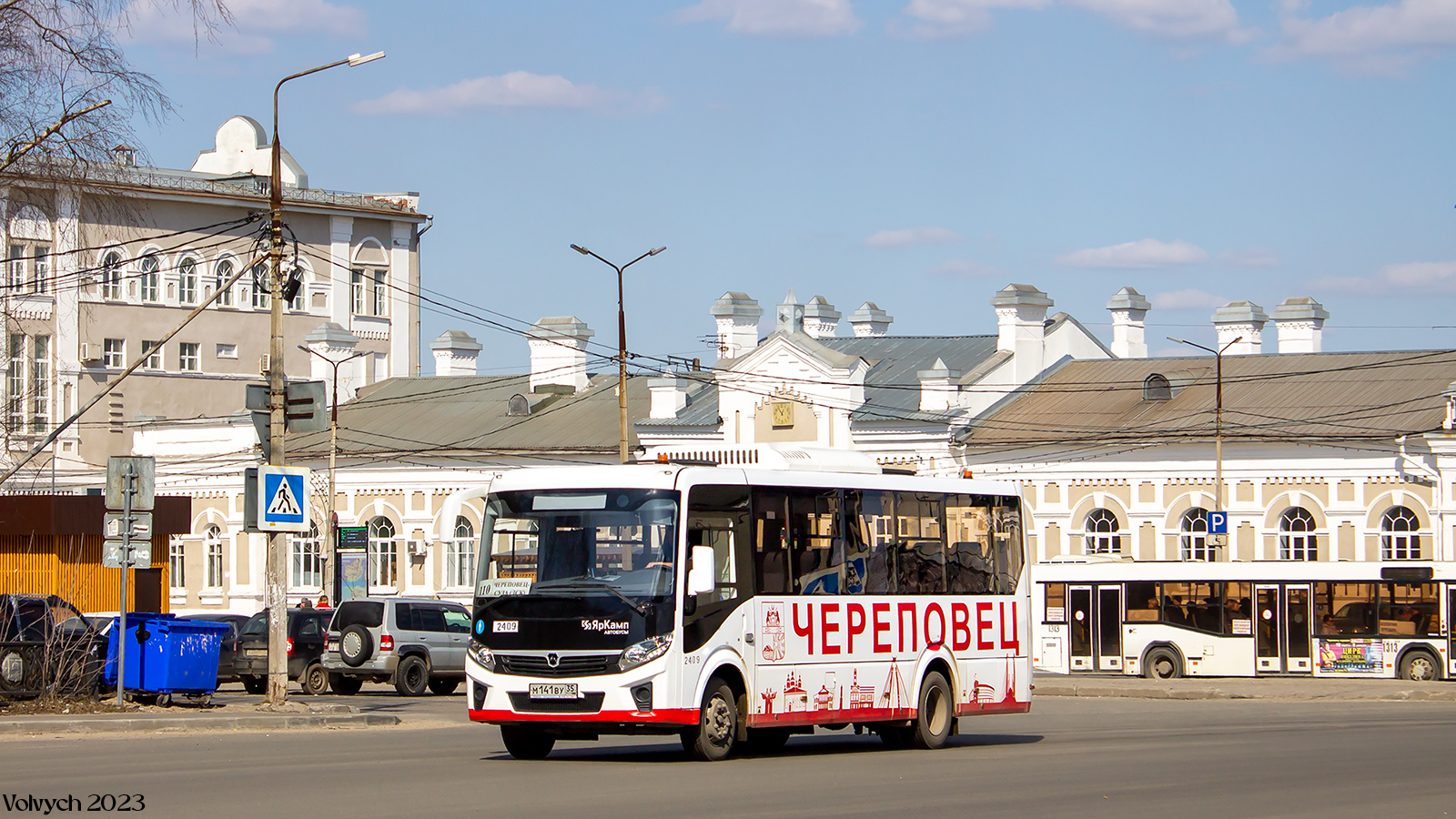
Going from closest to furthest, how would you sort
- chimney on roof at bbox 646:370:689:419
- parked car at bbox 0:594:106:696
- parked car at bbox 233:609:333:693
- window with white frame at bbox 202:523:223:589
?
1. parked car at bbox 0:594:106:696
2. parked car at bbox 233:609:333:693
3. chimney on roof at bbox 646:370:689:419
4. window with white frame at bbox 202:523:223:589

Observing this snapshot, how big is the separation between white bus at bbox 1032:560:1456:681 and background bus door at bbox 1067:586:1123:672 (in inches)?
0.8

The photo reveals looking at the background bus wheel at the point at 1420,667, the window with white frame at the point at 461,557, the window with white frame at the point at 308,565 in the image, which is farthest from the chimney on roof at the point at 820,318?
the background bus wheel at the point at 1420,667

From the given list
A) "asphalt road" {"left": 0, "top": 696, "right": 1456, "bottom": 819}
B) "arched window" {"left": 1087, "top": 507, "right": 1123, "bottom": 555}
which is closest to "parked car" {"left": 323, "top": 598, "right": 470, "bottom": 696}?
"asphalt road" {"left": 0, "top": 696, "right": 1456, "bottom": 819}

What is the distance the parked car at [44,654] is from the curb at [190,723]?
5.92 ft

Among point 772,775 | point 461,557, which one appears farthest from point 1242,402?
point 772,775

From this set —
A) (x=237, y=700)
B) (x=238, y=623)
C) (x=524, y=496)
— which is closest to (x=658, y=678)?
(x=524, y=496)

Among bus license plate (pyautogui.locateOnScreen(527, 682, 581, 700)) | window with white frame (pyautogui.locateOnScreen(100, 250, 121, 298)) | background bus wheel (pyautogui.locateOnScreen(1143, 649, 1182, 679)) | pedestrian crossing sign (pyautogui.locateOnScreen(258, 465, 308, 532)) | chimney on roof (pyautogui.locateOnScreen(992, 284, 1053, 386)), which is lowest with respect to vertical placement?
background bus wheel (pyautogui.locateOnScreen(1143, 649, 1182, 679))

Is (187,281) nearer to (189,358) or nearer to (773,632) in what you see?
(189,358)

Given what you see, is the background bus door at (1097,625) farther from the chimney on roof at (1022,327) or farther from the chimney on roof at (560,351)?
the chimney on roof at (560,351)

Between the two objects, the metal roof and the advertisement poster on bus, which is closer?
the advertisement poster on bus

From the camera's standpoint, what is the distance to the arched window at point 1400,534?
44.8m

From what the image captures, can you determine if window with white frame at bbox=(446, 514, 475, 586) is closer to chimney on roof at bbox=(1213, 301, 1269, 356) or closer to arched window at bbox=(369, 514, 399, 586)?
arched window at bbox=(369, 514, 399, 586)

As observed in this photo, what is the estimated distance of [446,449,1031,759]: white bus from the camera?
1652 cm

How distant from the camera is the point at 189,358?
79625 mm
